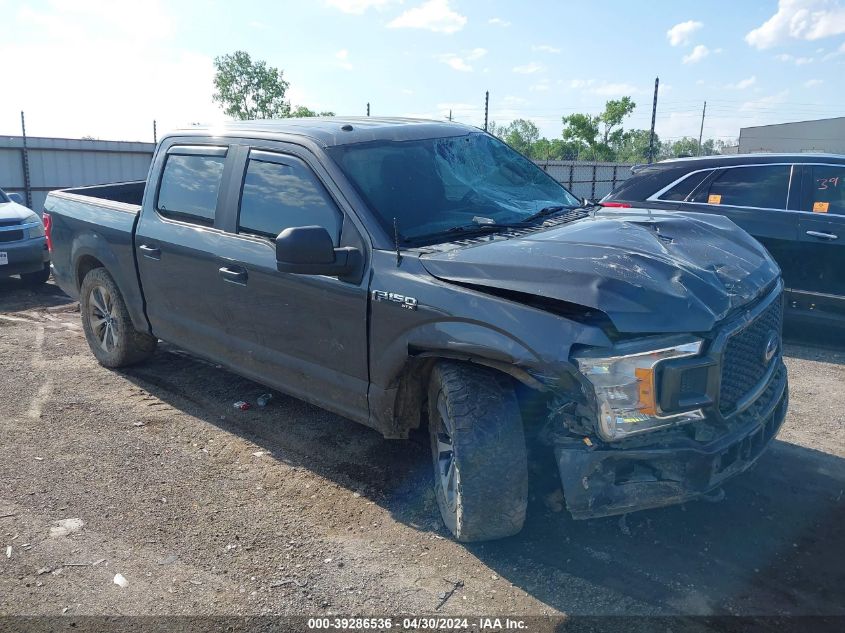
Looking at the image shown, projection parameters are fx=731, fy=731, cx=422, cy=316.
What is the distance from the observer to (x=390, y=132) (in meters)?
4.38

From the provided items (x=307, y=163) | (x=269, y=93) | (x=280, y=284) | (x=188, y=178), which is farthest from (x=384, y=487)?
(x=269, y=93)

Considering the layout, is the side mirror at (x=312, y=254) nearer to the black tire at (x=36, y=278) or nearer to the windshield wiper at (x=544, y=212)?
the windshield wiper at (x=544, y=212)

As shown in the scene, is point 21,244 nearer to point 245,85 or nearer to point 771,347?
point 771,347

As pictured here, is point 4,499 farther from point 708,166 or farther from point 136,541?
point 708,166

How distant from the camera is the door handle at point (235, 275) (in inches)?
171

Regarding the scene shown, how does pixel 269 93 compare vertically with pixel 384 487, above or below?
above

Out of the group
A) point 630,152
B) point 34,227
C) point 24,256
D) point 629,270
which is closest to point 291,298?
point 629,270

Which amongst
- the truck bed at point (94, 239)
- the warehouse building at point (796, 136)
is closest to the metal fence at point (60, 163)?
the truck bed at point (94, 239)

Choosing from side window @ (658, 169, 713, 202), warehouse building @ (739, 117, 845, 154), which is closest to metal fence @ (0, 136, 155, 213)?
side window @ (658, 169, 713, 202)

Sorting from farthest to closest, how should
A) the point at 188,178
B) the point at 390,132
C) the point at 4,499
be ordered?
1. the point at 188,178
2. the point at 390,132
3. the point at 4,499

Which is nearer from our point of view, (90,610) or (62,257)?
Result: (90,610)

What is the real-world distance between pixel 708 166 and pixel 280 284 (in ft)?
16.0

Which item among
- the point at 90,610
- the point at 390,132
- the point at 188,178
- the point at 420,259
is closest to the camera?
the point at 90,610

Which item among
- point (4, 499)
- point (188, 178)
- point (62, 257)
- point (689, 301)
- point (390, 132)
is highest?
point (390, 132)
